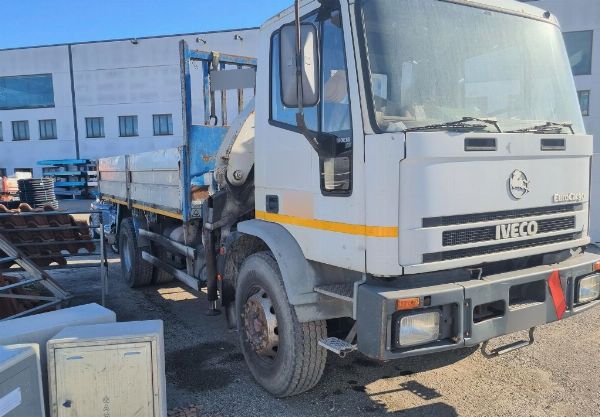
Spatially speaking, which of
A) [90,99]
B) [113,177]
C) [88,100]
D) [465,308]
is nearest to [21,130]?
[88,100]

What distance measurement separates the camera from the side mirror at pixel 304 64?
291 cm

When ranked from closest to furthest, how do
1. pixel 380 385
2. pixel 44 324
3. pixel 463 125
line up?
pixel 463 125, pixel 44 324, pixel 380 385

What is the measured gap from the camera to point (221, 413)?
11.9 ft

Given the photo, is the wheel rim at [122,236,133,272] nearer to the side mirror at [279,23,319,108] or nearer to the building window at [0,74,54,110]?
the side mirror at [279,23,319,108]

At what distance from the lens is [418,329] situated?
278 centimetres

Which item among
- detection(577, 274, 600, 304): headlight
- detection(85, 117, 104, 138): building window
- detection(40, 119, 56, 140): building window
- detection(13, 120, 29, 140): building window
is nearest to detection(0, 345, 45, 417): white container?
detection(577, 274, 600, 304): headlight

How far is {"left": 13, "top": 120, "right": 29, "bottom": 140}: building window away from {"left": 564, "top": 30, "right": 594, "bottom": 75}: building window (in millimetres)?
33371

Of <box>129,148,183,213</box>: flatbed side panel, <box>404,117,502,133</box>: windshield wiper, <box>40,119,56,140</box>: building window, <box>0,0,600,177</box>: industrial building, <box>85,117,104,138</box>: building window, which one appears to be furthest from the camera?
<box>40,119,56,140</box>: building window

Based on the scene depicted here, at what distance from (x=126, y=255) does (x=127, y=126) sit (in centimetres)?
2668

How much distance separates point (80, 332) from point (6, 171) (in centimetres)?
3577

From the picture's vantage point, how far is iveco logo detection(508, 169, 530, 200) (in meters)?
3.03

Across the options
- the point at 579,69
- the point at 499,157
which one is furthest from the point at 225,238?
the point at 579,69

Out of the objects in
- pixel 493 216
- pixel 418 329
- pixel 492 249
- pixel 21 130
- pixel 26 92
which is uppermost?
pixel 26 92

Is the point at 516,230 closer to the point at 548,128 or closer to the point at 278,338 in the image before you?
the point at 548,128
